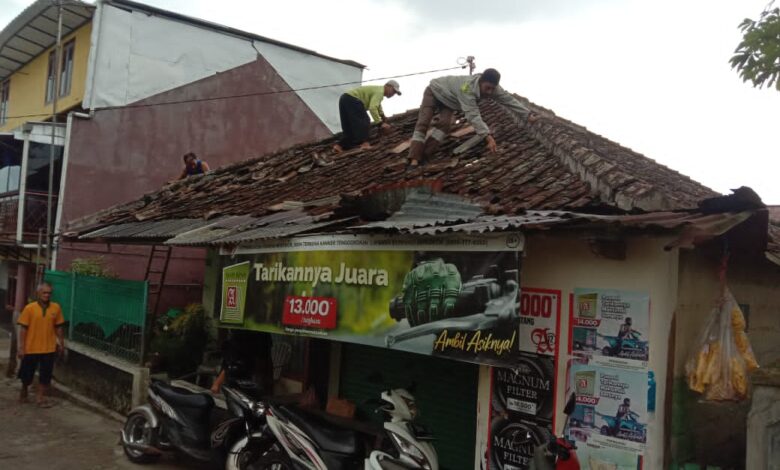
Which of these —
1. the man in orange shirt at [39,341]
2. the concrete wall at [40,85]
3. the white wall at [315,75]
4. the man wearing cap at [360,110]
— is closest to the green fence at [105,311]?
the man in orange shirt at [39,341]

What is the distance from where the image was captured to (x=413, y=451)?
498 centimetres

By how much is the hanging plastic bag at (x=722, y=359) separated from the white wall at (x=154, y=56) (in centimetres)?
1291

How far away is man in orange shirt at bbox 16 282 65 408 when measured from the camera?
9297 mm

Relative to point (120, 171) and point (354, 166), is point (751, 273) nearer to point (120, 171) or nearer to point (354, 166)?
point (354, 166)

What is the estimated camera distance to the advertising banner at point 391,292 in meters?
4.55

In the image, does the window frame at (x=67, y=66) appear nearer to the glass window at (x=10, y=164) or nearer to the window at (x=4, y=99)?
the glass window at (x=10, y=164)

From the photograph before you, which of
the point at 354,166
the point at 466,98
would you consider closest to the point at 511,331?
the point at 466,98

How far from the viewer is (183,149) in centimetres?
1484

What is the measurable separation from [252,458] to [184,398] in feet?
4.37

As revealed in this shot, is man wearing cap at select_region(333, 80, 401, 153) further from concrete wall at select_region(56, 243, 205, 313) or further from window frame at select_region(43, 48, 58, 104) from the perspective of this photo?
window frame at select_region(43, 48, 58, 104)

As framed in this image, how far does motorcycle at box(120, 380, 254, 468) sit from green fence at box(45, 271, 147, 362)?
2.10m

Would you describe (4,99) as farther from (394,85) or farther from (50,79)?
(394,85)

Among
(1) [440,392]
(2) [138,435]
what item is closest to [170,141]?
(2) [138,435]

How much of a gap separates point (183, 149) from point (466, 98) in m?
9.02
